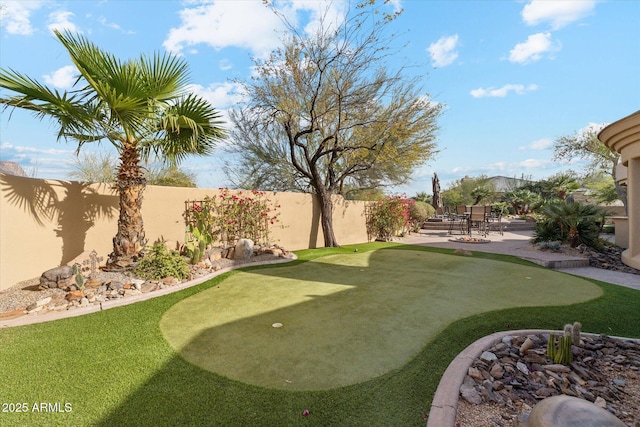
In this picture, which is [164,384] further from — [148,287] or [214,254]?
[214,254]

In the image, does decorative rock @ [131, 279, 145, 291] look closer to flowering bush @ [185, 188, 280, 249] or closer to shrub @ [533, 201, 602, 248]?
flowering bush @ [185, 188, 280, 249]

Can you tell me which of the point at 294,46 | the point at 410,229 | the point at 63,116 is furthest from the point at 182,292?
the point at 410,229

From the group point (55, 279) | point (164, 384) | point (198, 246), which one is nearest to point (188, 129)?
point (198, 246)

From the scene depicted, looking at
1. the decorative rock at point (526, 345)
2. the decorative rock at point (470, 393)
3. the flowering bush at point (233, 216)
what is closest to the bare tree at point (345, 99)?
the flowering bush at point (233, 216)

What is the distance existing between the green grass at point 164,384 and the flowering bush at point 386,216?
26.6 feet

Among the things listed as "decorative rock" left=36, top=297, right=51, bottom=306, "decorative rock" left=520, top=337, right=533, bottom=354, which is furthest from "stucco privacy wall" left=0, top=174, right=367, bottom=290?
"decorative rock" left=520, top=337, right=533, bottom=354

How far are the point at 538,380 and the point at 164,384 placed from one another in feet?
9.06

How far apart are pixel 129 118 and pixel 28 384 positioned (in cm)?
384

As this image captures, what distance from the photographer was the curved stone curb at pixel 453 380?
1721 millimetres

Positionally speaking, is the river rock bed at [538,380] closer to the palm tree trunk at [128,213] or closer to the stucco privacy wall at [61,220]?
the palm tree trunk at [128,213]

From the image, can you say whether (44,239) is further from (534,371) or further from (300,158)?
(300,158)

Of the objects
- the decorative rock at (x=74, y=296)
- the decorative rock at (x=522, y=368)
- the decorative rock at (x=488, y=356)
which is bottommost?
the decorative rock at (x=74, y=296)

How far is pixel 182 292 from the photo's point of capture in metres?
4.53

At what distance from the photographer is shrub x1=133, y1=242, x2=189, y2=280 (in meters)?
4.81
